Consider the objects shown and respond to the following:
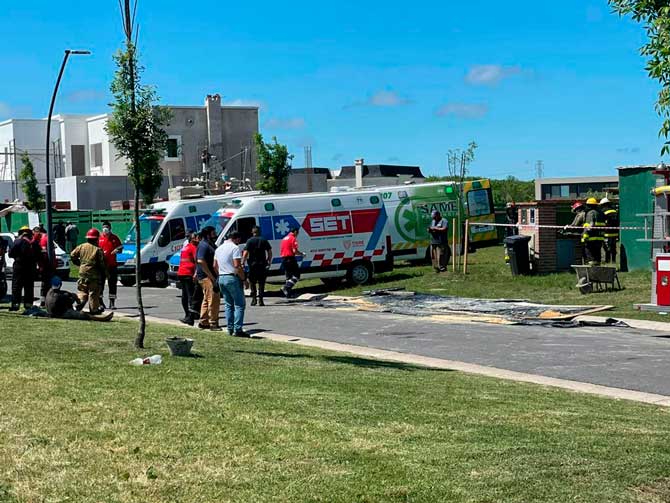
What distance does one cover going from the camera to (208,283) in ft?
58.6

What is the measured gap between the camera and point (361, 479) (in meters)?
6.42

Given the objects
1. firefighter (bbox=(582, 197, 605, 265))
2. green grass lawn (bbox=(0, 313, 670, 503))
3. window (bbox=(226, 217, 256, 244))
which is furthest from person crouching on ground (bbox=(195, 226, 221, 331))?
firefighter (bbox=(582, 197, 605, 265))

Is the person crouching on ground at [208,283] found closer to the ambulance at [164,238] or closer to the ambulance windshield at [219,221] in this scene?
the ambulance windshield at [219,221]

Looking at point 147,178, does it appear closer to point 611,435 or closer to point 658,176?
point 611,435

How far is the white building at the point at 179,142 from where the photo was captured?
2473 inches

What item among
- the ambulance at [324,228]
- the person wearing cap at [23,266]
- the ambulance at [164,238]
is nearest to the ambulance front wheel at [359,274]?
the ambulance at [324,228]

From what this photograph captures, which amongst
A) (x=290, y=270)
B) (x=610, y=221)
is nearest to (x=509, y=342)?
(x=290, y=270)

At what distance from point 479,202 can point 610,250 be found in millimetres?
8611

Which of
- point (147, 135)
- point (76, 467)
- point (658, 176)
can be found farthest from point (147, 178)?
point (658, 176)

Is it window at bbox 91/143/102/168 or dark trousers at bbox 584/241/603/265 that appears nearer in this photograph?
dark trousers at bbox 584/241/603/265

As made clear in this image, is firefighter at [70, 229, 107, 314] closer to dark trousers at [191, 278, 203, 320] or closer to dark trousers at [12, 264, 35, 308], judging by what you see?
dark trousers at [12, 264, 35, 308]

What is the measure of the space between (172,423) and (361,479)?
6.74 feet

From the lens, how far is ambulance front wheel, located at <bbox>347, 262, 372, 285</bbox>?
27870mm

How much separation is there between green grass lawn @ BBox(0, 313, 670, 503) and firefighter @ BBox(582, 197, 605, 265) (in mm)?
12939
